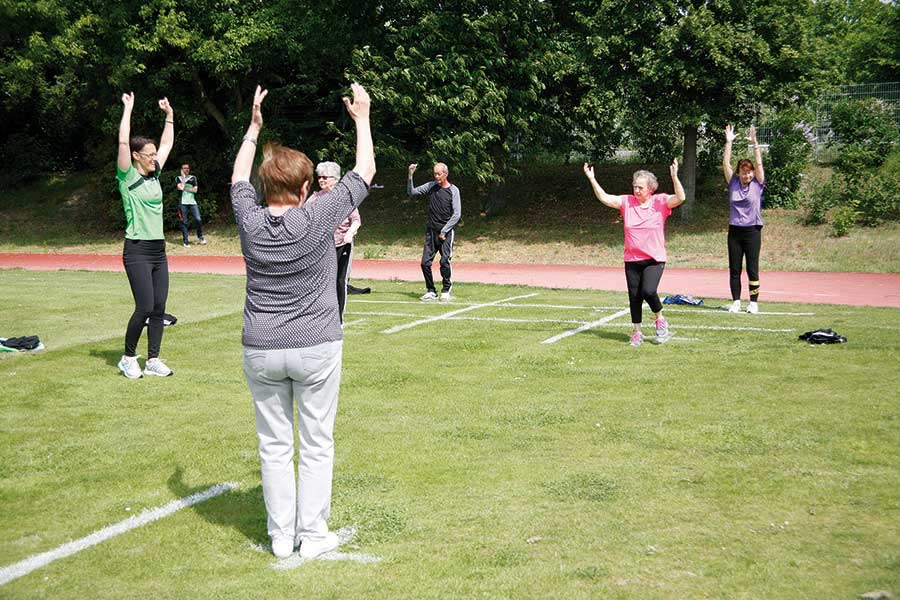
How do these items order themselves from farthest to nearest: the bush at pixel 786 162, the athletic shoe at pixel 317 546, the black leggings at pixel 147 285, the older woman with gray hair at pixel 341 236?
the bush at pixel 786 162 → the older woman with gray hair at pixel 341 236 → the black leggings at pixel 147 285 → the athletic shoe at pixel 317 546

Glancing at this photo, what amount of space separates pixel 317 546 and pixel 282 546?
18 centimetres

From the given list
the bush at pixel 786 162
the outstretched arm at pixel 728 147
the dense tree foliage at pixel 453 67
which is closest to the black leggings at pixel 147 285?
the outstretched arm at pixel 728 147

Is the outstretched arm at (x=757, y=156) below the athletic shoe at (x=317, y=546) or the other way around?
the other way around

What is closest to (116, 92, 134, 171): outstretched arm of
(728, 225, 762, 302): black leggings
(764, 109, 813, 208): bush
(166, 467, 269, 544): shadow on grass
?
(166, 467, 269, 544): shadow on grass

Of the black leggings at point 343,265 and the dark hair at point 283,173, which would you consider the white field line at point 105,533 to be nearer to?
the dark hair at point 283,173

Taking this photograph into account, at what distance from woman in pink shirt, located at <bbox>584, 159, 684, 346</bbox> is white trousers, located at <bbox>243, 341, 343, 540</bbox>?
6.39 m

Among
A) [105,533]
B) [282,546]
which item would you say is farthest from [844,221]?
[105,533]

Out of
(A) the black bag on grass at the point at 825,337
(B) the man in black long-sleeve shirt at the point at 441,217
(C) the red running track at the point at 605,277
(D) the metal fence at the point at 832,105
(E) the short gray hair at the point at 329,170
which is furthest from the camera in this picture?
(D) the metal fence at the point at 832,105

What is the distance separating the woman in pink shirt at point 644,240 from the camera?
10.4m

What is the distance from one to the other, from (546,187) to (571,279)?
12704mm

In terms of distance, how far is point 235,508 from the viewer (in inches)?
218

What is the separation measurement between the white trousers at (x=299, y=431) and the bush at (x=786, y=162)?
23.6m

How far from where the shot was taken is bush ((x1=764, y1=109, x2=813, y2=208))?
26109 millimetres

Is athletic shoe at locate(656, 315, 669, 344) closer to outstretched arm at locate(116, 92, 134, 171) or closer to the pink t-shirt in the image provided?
the pink t-shirt
